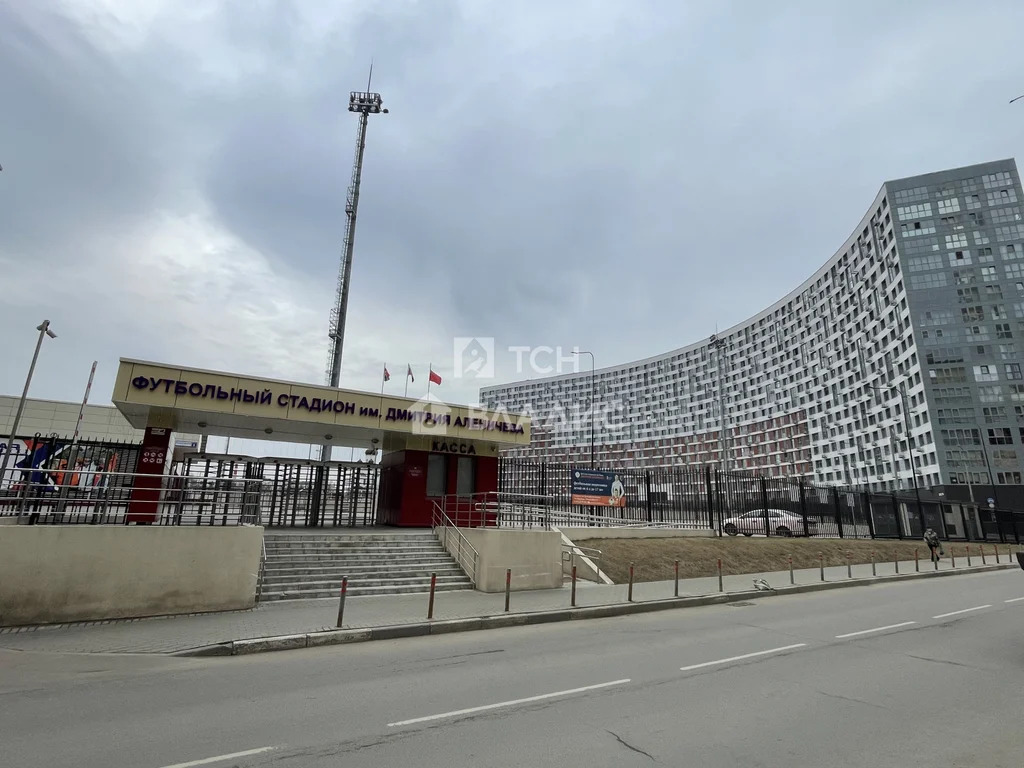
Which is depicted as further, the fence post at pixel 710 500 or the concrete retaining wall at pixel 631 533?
the fence post at pixel 710 500

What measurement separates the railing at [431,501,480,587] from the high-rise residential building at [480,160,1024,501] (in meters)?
26.7

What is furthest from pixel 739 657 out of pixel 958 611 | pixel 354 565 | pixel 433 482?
pixel 433 482

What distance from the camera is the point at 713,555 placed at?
65.9 ft

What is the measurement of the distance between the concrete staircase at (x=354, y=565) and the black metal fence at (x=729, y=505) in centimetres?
360

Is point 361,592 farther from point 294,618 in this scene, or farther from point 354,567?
point 294,618

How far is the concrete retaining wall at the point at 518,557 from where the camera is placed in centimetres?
1470

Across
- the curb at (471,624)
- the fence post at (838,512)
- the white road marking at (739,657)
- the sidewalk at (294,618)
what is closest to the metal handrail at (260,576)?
the sidewalk at (294,618)

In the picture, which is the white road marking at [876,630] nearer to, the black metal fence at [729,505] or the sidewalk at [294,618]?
the sidewalk at [294,618]

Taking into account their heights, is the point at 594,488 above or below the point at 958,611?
above

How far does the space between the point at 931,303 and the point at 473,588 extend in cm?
8148

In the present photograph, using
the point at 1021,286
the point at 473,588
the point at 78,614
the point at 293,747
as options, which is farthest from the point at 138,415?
the point at 1021,286

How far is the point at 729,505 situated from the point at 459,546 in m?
15.7

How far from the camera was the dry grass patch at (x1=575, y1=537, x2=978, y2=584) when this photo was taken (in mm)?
17828

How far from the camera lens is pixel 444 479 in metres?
21.5
